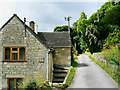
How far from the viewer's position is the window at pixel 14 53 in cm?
1134

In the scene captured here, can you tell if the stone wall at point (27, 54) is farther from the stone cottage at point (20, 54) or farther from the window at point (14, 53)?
the window at point (14, 53)

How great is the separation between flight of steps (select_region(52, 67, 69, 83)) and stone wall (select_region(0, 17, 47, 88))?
2378 mm

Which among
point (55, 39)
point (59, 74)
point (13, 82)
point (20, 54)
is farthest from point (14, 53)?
point (55, 39)

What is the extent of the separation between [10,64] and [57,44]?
756 centimetres

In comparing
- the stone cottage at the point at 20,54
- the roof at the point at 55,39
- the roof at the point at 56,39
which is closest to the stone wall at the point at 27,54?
the stone cottage at the point at 20,54

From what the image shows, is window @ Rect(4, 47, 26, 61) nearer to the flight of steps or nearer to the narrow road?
the flight of steps

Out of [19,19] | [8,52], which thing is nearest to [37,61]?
[8,52]

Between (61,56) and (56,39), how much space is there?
3026 millimetres

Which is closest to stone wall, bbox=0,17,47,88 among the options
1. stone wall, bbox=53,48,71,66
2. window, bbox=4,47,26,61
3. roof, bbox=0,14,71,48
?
window, bbox=4,47,26,61

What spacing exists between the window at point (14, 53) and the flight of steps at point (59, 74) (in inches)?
182

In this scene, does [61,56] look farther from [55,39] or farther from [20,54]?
[20,54]

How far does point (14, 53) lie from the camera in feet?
37.5

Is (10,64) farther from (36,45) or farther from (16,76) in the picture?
(36,45)

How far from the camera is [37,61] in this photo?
448 inches
